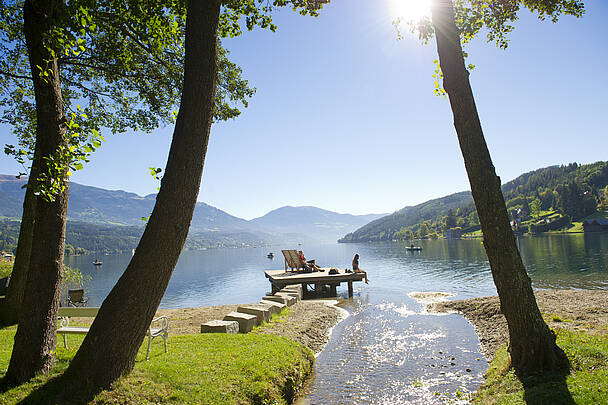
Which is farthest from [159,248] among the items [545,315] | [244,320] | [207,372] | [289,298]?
[545,315]

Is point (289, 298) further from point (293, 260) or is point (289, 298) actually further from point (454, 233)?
point (454, 233)

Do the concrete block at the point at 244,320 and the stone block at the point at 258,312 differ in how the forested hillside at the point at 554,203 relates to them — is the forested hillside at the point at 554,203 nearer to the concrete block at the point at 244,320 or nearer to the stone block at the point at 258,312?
the stone block at the point at 258,312

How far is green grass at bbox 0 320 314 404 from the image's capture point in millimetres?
4922

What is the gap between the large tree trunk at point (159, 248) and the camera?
4.45 m

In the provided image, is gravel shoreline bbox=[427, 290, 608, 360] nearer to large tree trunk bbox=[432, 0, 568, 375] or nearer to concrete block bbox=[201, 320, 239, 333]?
large tree trunk bbox=[432, 0, 568, 375]

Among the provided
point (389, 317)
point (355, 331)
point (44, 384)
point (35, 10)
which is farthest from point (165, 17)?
point (389, 317)

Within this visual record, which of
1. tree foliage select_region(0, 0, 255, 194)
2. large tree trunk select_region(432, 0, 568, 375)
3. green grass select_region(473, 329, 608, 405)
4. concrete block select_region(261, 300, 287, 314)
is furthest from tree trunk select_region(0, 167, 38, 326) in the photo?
green grass select_region(473, 329, 608, 405)

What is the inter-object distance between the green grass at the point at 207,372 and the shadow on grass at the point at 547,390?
420 cm

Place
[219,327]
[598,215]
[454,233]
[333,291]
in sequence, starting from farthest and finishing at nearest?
[454,233] → [598,215] → [333,291] → [219,327]

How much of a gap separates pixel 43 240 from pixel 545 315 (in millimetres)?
14581

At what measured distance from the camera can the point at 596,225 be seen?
106 meters

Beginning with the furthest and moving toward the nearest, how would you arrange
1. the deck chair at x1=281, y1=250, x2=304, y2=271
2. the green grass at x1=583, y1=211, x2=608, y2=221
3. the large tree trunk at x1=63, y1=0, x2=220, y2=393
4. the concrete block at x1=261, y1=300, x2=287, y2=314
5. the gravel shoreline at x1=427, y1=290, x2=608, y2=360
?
the green grass at x1=583, y1=211, x2=608, y2=221
the deck chair at x1=281, y1=250, x2=304, y2=271
the concrete block at x1=261, y1=300, x2=287, y2=314
the gravel shoreline at x1=427, y1=290, x2=608, y2=360
the large tree trunk at x1=63, y1=0, x2=220, y2=393

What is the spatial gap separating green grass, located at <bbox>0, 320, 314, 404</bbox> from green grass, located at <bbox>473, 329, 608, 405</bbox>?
12.8ft

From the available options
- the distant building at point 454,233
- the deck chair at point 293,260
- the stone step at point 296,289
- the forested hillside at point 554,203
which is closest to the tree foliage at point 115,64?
the stone step at point 296,289
